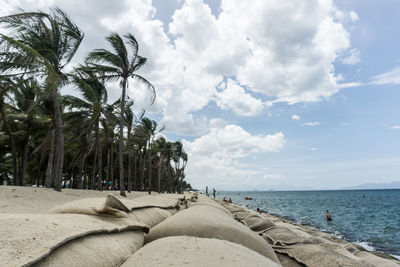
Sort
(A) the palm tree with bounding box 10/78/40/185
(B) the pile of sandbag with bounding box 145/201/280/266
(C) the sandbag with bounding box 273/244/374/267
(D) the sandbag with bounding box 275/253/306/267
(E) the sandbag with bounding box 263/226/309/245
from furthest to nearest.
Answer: (A) the palm tree with bounding box 10/78/40/185, (E) the sandbag with bounding box 263/226/309/245, (D) the sandbag with bounding box 275/253/306/267, (C) the sandbag with bounding box 273/244/374/267, (B) the pile of sandbag with bounding box 145/201/280/266

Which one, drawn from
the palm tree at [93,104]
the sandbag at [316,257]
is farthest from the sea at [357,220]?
the palm tree at [93,104]

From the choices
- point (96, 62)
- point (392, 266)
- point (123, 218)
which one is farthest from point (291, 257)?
point (96, 62)

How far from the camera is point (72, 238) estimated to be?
1.36 meters

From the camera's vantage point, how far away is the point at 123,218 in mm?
2193

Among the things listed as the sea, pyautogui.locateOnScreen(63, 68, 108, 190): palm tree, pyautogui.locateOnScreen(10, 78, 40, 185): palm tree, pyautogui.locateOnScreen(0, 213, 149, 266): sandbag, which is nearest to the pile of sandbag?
pyautogui.locateOnScreen(0, 213, 149, 266): sandbag

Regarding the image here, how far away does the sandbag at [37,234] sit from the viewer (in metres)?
1.03

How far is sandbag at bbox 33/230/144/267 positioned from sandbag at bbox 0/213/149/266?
0.10 ft

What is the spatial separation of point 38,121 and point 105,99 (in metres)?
4.66

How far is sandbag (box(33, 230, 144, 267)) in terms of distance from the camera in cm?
119

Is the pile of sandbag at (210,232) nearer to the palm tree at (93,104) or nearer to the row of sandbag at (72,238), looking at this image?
the row of sandbag at (72,238)

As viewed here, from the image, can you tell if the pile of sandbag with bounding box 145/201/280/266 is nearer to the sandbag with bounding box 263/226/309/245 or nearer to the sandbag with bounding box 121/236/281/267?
the sandbag with bounding box 121/236/281/267

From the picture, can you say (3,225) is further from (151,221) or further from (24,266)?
(151,221)

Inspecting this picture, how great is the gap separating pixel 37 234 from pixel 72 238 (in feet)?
0.57

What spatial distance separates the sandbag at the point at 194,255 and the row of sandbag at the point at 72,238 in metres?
0.24
